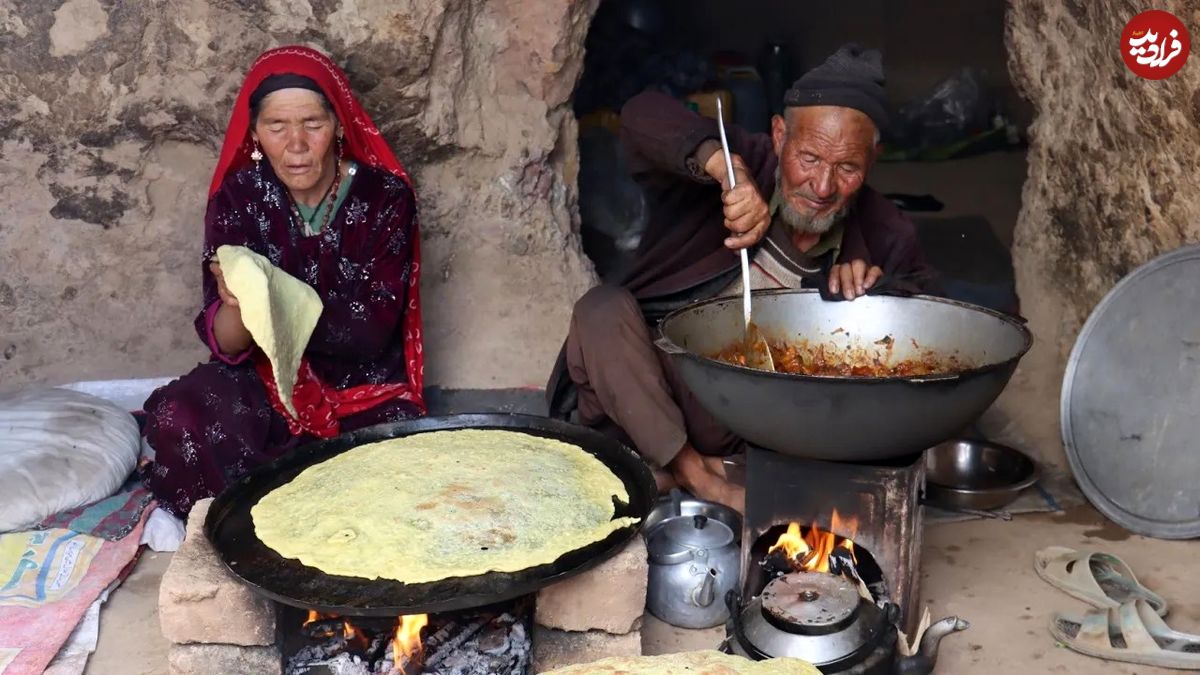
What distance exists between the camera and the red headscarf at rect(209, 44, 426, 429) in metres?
3.10

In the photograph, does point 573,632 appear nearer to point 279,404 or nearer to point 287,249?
point 279,404

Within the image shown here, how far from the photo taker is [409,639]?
7.46 feet

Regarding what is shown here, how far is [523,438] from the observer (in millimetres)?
2752

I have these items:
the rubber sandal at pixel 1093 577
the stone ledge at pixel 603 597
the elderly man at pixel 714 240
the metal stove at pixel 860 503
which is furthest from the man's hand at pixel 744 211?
the rubber sandal at pixel 1093 577

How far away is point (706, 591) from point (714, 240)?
1078mm

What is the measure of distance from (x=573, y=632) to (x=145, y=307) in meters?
2.15

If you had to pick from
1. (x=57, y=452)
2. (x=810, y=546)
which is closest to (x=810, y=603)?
(x=810, y=546)

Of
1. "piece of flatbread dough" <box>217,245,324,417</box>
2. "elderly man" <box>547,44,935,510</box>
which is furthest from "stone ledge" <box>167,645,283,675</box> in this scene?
"elderly man" <box>547,44,935,510</box>

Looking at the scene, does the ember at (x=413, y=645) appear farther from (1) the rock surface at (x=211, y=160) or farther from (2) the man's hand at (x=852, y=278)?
(1) the rock surface at (x=211, y=160)

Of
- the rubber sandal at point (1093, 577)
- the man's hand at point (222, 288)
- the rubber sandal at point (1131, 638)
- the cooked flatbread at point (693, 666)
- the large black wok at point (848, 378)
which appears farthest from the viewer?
the man's hand at point (222, 288)

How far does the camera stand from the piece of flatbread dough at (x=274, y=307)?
8.97 ft

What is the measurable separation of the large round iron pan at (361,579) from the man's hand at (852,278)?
67 centimetres

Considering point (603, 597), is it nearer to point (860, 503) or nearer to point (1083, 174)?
point (860, 503)

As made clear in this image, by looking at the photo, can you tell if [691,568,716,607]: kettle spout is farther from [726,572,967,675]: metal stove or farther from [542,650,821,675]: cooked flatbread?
[542,650,821,675]: cooked flatbread
